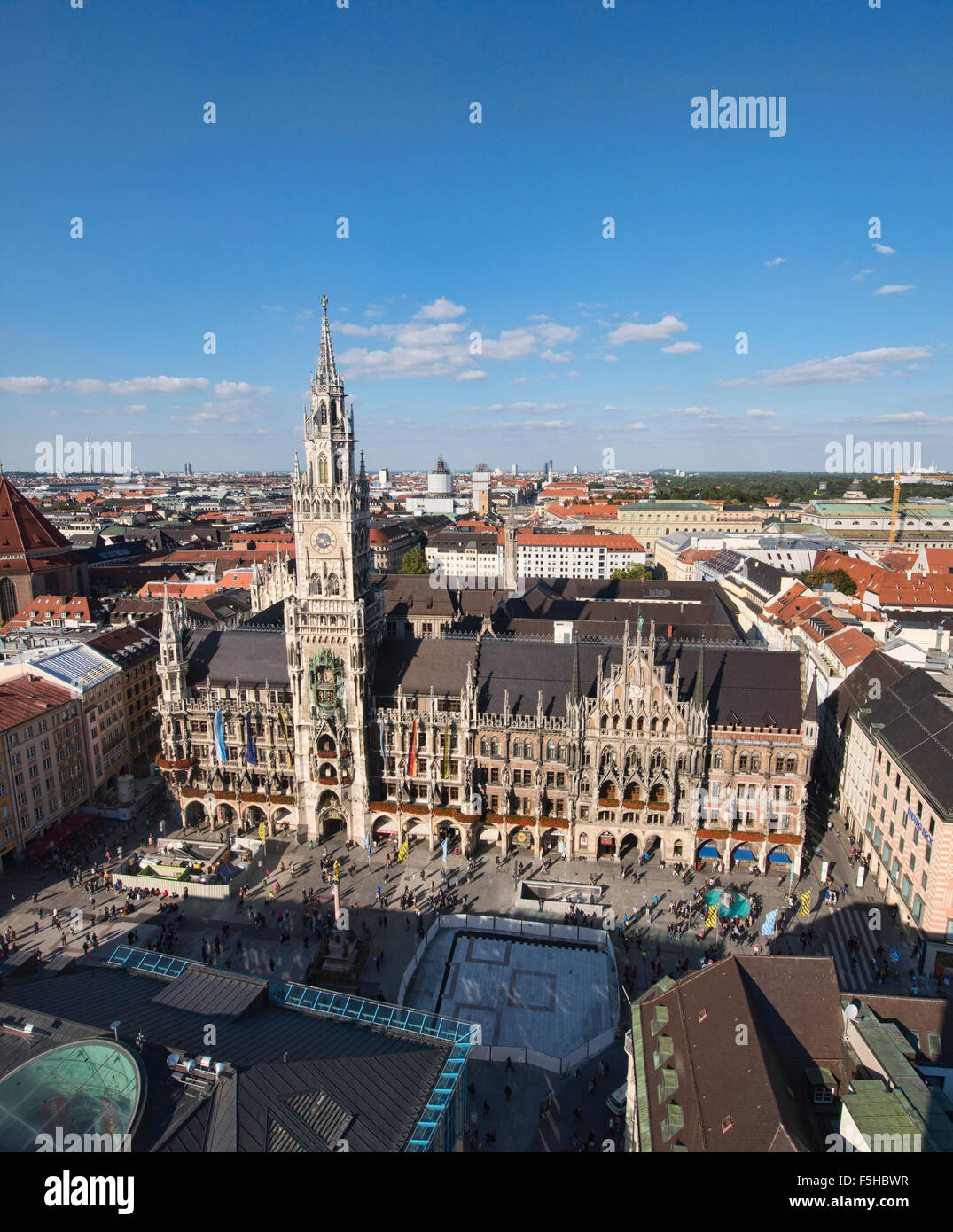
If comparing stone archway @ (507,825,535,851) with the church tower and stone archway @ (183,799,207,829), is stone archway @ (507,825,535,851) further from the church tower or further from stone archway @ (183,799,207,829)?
stone archway @ (183,799,207,829)

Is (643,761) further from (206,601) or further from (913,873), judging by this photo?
(206,601)

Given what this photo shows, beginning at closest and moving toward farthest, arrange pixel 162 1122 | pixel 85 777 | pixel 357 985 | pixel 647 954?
pixel 162 1122
pixel 357 985
pixel 647 954
pixel 85 777

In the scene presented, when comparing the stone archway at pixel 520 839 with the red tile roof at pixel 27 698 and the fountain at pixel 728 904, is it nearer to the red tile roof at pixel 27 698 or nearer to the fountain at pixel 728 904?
the fountain at pixel 728 904

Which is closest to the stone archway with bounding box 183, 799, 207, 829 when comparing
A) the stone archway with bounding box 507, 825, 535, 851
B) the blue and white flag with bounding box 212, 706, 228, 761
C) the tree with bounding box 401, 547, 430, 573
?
the blue and white flag with bounding box 212, 706, 228, 761

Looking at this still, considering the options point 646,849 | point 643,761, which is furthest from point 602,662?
point 646,849
